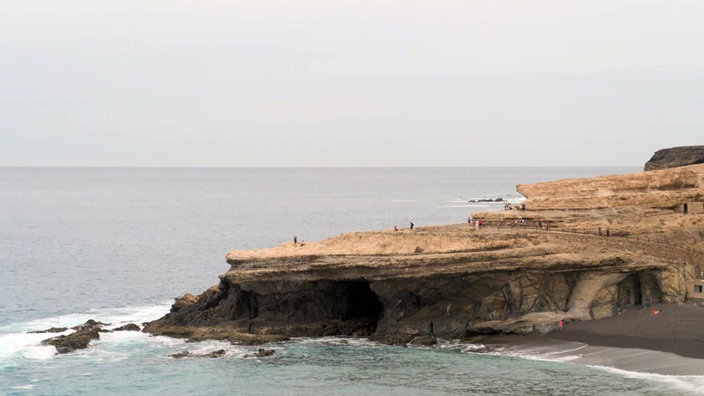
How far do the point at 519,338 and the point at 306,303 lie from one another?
1206cm

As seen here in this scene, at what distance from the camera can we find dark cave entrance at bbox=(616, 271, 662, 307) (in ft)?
170

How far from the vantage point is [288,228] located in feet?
430

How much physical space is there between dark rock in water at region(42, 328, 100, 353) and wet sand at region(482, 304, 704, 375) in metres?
21.5

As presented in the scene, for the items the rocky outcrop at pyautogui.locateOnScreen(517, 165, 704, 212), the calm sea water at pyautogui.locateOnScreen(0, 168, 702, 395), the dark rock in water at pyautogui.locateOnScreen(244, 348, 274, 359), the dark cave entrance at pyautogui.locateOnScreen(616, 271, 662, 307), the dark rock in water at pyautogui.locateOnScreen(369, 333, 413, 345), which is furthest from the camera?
the rocky outcrop at pyautogui.locateOnScreen(517, 165, 704, 212)

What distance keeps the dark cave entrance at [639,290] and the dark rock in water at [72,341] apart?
28.8 metres

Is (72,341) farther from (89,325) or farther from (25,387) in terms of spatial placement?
(25,387)

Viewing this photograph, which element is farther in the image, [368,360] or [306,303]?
[306,303]

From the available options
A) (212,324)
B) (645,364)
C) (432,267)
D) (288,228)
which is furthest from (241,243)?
(645,364)

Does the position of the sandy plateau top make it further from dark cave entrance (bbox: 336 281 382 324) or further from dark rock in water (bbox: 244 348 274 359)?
dark rock in water (bbox: 244 348 274 359)

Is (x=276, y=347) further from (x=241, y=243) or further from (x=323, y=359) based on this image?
(x=241, y=243)

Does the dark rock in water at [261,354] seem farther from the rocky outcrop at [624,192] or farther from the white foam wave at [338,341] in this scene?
the rocky outcrop at [624,192]

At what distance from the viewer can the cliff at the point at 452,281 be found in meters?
50.1

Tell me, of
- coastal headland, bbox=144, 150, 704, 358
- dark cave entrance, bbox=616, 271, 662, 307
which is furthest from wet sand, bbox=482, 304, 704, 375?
dark cave entrance, bbox=616, 271, 662, 307

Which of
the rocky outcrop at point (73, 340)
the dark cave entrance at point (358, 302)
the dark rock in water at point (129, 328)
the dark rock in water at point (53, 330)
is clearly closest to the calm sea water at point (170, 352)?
the rocky outcrop at point (73, 340)
